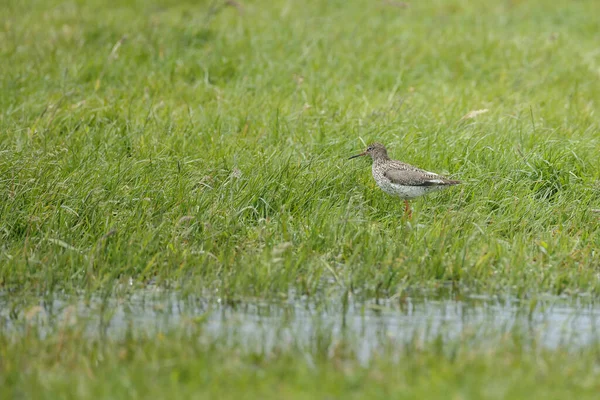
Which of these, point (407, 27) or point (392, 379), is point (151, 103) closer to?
point (407, 27)

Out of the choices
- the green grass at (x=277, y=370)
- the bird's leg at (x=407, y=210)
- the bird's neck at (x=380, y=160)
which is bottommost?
the green grass at (x=277, y=370)

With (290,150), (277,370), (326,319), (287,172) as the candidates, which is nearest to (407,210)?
(287,172)

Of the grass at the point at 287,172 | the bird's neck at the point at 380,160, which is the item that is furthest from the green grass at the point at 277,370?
the bird's neck at the point at 380,160

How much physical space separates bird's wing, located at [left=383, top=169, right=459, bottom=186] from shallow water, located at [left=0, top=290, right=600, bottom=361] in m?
1.69

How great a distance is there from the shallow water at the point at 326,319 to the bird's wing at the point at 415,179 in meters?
1.69

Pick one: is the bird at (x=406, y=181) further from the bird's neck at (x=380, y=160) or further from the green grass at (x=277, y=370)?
the green grass at (x=277, y=370)

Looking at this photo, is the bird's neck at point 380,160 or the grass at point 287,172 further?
the bird's neck at point 380,160

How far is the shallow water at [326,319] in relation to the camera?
580 cm

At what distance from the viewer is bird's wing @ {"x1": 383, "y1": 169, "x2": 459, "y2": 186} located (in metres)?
8.33

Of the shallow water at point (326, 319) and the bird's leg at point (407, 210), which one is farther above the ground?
the bird's leg at point (407, 210)

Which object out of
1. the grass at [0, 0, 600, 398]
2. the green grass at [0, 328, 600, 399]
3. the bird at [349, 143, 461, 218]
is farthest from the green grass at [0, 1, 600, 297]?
the green grass at [0, 328, 600, 399]

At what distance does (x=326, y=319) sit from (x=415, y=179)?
2360 millimetres

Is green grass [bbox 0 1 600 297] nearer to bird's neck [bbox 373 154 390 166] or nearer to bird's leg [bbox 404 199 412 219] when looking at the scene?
bird's leg [bbox 404 199 412 219]

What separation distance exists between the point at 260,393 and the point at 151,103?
6.44 m
